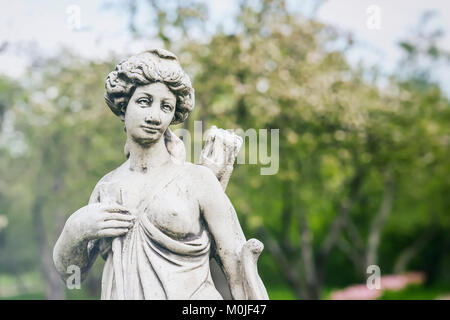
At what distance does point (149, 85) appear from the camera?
12.5 feet

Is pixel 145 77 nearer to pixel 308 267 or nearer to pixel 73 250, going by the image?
pixel 73 250

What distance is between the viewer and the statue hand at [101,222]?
3.61 metres

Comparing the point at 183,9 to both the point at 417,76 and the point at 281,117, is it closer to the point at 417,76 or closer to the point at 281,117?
the point at 281,117

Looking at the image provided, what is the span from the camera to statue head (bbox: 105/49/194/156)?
3785 mm

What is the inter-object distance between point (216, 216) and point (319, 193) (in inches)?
601

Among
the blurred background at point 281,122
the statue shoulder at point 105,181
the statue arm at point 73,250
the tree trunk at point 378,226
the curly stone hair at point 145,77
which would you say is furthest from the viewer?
the tree trunk at point 378,226

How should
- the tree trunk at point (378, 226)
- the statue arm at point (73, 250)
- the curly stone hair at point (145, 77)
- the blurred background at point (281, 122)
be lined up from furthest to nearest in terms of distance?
the tree trunk at point (378, 226)
the blurred background at point (281, 122)
the curly stone hair at point (145, 77)
the statue arm at point (73, 250)

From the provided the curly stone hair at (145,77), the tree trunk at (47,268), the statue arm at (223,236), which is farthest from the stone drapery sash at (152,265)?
the tree trunk at (47,268)

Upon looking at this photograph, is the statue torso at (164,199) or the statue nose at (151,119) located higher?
the statue nose at (151,119)

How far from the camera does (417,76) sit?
1060 inches

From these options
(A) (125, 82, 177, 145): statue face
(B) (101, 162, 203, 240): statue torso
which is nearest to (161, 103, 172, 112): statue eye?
(A) (125, 82, 177, 145): statue face

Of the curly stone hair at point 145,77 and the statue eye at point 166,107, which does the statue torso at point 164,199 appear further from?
the curly stone hair at point 145,77
